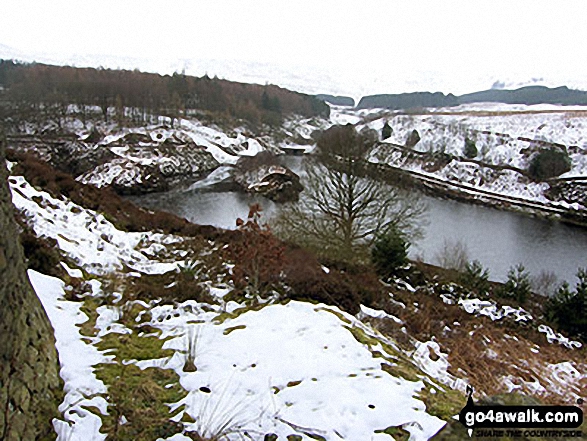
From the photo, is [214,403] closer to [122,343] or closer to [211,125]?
[122,343]

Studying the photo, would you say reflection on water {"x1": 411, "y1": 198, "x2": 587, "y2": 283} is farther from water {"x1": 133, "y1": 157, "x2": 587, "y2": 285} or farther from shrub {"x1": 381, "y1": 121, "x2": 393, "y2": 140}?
shrub {"x1": 381, "y1": 121, "x2": 393, "y2": 140}

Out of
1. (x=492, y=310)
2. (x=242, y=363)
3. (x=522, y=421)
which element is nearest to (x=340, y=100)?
(x=492, y=310)

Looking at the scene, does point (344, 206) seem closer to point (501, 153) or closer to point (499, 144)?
point (501, 153)

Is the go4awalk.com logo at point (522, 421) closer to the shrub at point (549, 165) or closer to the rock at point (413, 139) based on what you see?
the shrub at point (549, 165)

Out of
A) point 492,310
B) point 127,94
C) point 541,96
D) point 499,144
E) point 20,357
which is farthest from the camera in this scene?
point 541,96

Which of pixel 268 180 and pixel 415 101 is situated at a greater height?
pixel 415 101

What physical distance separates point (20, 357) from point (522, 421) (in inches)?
120

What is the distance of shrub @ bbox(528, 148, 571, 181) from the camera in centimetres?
4056

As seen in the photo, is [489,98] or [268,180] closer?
[268,180]

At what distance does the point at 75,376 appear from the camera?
3109 mm

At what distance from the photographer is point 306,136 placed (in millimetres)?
82125

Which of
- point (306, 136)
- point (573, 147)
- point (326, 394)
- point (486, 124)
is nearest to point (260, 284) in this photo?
point (326, 394)

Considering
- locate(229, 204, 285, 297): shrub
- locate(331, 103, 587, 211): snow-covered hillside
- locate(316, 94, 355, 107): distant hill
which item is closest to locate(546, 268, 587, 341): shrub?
locate(229, 204, 285, 297): shrub

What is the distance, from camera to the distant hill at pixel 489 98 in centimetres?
12042
